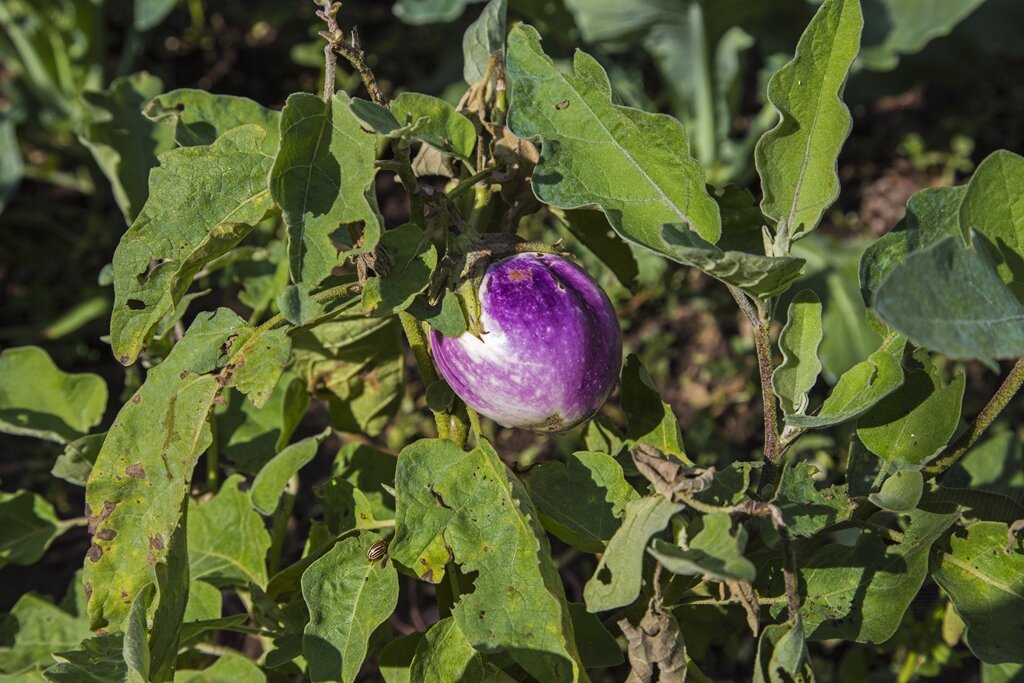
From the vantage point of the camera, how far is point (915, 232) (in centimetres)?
91

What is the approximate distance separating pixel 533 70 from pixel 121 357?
1.44ft

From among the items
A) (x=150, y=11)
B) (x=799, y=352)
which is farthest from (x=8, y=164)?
(x=799, y=352)

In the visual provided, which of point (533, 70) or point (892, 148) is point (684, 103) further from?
point (533, 70)

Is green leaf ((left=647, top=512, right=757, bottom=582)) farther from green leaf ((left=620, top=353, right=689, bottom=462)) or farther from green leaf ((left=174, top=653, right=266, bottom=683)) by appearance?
green leaf ((left=174, top=653, right=266, bottom=683))

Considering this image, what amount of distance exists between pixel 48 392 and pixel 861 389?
37.9 inches

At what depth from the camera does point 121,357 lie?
91cm

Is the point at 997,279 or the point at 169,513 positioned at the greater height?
the point at 997,279

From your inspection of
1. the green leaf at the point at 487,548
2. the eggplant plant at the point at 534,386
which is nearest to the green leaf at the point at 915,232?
the eggplant plant at the point at 534,386

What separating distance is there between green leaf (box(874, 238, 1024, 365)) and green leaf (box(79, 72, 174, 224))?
40.2 inches

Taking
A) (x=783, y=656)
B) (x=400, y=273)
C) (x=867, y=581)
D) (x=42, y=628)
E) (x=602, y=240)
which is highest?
(x=400, y=273)

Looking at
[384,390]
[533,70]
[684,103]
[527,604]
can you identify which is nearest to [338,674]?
[527,604]

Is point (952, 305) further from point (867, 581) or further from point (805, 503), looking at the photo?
point (867, 581)

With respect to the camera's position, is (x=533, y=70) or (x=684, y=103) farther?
(x=684, y=103)

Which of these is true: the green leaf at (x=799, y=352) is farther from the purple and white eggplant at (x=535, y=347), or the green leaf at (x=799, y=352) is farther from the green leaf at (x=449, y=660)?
the green leaf at (x=449, y=660)
